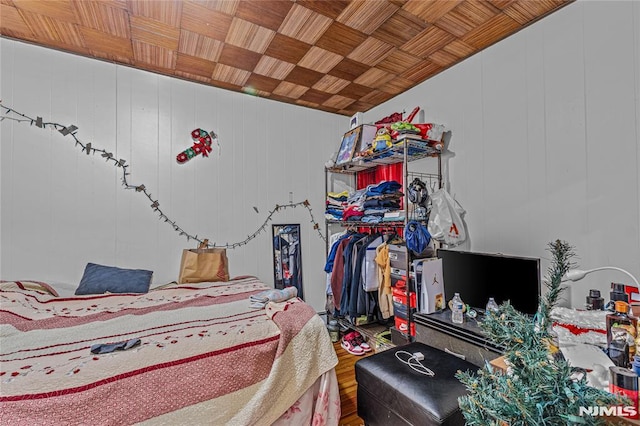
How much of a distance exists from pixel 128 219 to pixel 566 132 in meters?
3.20

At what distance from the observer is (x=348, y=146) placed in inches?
117

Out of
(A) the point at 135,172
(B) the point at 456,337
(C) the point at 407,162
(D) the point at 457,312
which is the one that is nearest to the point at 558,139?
(C) the point at 407,162

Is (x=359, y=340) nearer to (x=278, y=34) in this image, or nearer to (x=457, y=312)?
(x=457, y=312)

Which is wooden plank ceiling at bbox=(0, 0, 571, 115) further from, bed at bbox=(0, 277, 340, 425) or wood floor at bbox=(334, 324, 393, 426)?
wood floor at bbox=(334, 324, 393, 426)

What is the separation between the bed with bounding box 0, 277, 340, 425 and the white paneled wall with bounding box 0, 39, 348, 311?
1.66 ft

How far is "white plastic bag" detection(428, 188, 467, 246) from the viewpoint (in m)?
2.17

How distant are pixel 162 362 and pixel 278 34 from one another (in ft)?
6.80

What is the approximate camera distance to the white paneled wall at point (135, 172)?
2107mm

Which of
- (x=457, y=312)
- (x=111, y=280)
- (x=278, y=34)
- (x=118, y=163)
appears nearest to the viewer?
(x=457, y=312)

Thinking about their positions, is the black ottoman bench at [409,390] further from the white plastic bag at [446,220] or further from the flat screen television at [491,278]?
the white plastic bag at [446,220]

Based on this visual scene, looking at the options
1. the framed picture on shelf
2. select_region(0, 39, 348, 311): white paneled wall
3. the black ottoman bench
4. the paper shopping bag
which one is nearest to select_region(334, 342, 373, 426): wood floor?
the black ottoman bench

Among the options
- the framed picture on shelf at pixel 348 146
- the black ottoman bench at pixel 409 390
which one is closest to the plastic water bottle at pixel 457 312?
the black ottoman bench at pixel 409 390

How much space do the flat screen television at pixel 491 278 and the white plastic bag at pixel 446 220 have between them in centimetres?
13

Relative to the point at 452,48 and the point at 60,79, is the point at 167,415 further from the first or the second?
the point at 452,48
